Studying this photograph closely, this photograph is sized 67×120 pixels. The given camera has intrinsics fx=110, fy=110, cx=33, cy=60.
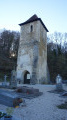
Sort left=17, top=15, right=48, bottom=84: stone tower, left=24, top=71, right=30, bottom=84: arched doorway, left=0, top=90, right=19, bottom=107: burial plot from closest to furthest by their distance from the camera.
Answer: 1. left=0, top=90, right=19, bottom=107: burial plot
2. left=17, top=15, right=48, bottom=84: stone tower
3. left=24, top=71, right=30, bottom=84: arched doorway

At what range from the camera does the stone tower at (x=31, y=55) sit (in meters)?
18.6

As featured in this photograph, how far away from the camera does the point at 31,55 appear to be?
1947 centimetres

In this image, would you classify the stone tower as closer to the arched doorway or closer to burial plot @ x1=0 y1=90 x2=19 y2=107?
the arched doorway

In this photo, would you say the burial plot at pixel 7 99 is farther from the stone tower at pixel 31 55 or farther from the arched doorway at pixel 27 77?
the arched doorway at pixel 27 77

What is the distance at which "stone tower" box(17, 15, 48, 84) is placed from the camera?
18.6 meters

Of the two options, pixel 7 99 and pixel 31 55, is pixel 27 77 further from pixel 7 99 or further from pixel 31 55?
pixel 7 99

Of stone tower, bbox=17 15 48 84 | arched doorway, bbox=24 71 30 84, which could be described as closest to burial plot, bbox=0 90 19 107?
stone tower, bbox=17 15 48 84

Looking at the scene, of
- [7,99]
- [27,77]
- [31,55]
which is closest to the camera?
[7,99]

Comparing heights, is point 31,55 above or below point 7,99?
above

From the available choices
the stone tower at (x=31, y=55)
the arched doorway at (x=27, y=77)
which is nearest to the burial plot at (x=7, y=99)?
the stone tower at (x=31, y=55)

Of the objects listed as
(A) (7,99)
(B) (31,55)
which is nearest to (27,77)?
(B) (31,55)

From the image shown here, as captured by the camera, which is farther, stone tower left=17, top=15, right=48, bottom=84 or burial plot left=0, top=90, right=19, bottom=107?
stone tower left=17, top=15, right=48, bottom=84

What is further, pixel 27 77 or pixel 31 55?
pixel 27 77

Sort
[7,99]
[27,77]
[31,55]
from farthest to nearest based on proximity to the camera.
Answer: [27,77]
[31,55]
[7,99]
